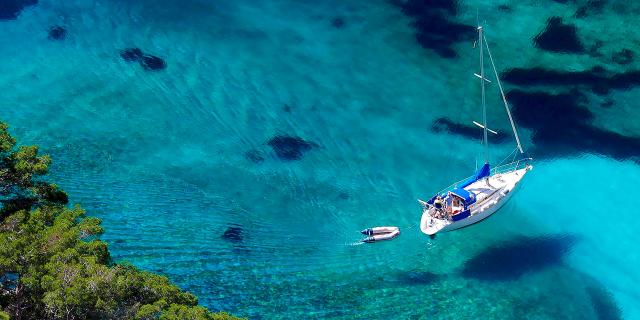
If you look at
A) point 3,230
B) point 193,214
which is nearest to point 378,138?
point 193,214

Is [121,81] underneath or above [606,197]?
above

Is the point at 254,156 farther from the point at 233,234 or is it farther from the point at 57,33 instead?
the point at 57,33

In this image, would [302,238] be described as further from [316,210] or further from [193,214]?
[193,214]

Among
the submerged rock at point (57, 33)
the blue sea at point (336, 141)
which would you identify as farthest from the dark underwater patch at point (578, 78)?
the submerged rock at point (57, 33)

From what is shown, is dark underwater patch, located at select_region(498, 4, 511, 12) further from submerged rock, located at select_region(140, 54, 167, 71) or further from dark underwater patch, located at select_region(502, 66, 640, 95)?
submerged rock, located at select_region(140, 54, 167, 71)

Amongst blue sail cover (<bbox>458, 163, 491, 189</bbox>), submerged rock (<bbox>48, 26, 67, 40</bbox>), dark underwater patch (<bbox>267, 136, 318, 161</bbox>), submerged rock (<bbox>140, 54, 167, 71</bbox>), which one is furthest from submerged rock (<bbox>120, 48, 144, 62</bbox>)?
blue sail cover (<bbox>458, 163, 491, 189</bbox>)

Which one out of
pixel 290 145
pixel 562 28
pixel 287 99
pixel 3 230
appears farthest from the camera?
pixel 562 28

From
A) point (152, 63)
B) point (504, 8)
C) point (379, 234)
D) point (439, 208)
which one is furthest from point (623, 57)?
point (152, 63)
